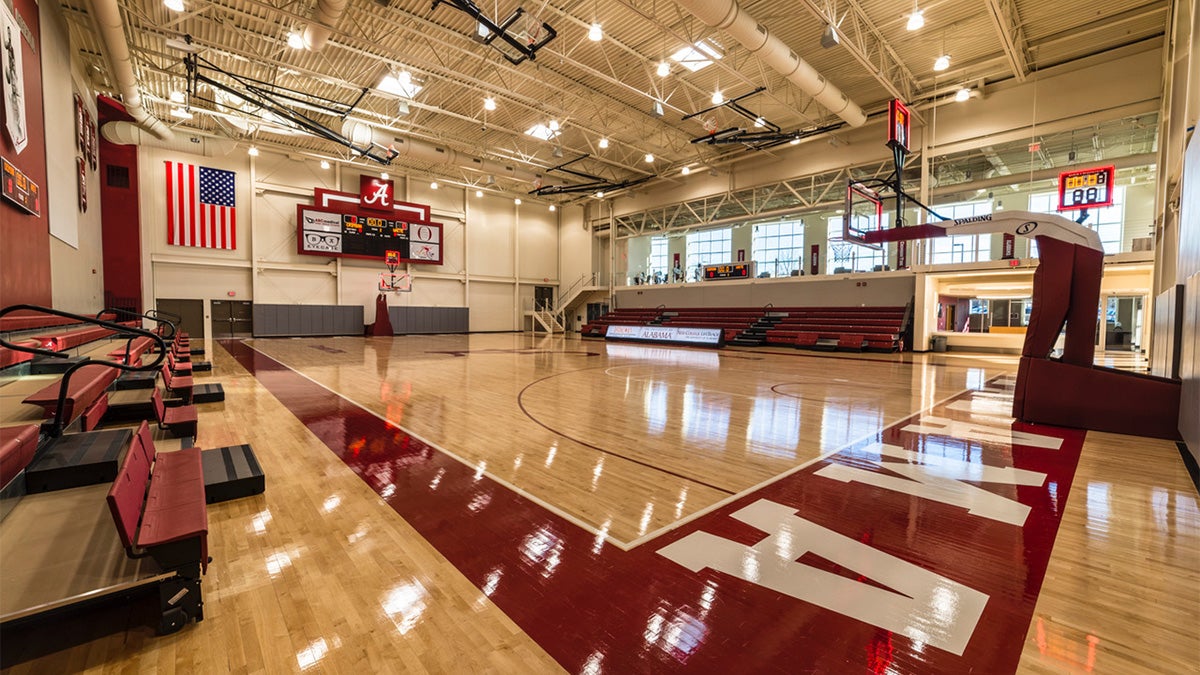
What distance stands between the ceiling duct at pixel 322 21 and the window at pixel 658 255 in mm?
19590

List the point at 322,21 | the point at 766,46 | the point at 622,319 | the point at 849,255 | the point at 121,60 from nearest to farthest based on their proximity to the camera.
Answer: the point at 322,21, the point at 766,46, the point at 121,60, the point at 849,255, the point at 622,319

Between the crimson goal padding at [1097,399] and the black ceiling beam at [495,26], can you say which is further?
the black ceiling beam at [495,26]

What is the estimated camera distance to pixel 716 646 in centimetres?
169

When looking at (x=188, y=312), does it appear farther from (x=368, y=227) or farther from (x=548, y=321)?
(x=548, y=321)

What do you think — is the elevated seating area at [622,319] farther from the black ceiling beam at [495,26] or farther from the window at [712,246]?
the black ceiling beam at [495,26]

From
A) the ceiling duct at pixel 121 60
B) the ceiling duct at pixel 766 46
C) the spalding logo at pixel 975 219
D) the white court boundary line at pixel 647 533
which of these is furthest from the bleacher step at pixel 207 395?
the spalding logo at pixel 975 219

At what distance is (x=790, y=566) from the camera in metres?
2.21

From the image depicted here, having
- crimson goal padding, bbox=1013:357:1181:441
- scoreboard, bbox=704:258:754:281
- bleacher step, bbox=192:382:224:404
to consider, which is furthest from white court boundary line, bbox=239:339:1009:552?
scoreboard, bbox=704:258:754:281

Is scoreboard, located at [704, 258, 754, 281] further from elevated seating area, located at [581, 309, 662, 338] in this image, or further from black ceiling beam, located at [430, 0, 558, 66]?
black ceiling beam, located at [430, 0, 558, 66]

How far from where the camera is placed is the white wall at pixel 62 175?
798cm

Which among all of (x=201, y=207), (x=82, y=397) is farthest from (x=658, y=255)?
(x=82, y=397)

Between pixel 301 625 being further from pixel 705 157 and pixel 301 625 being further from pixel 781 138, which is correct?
pixel 705 157

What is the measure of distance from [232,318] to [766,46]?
790 inches

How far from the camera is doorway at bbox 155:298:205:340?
17281 millimetres
